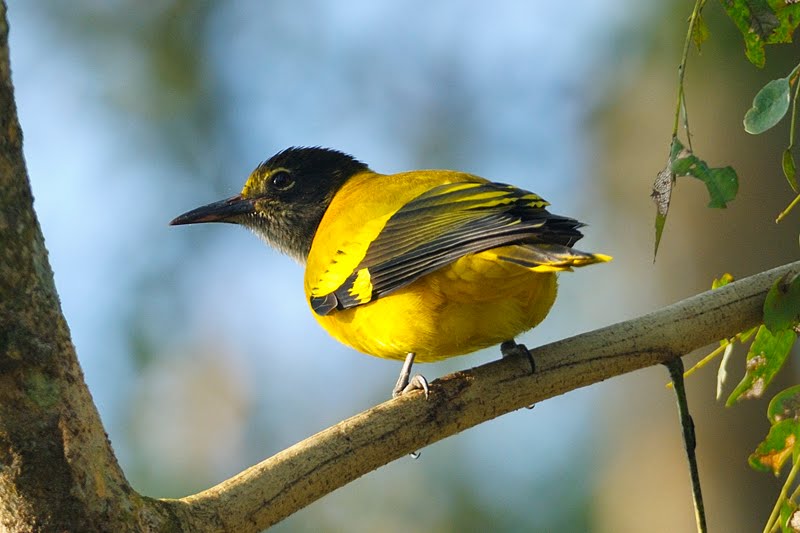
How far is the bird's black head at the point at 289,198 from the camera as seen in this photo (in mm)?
5523

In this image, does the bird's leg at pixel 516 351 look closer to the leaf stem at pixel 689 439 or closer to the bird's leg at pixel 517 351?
the bird's leg at pixel 517 351

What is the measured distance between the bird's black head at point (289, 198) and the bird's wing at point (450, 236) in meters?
1.10

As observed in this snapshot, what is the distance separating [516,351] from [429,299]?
0.46m

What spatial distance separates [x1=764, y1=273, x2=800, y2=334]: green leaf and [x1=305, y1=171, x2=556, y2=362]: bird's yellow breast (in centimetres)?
95

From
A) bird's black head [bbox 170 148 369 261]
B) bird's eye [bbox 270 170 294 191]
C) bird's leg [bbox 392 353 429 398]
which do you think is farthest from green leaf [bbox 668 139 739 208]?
bird's eye [bbox 270 170 294 191]

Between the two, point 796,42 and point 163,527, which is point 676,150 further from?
point 796,42

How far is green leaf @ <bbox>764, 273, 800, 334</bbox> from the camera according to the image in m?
2.58

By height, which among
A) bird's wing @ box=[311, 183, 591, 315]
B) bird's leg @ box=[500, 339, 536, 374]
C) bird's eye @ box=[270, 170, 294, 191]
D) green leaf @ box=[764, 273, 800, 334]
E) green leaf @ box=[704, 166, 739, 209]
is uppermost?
bird's eye @ box=[270, 170, 294, 191]

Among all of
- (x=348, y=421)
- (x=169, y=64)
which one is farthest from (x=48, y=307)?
(x=169, y=64)

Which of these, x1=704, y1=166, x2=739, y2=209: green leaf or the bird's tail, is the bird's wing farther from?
x1=704, y1=166, x2=739, y2=209: green leaf

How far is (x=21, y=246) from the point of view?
202 centimetres

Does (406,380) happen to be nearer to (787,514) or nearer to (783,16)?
(787,514)

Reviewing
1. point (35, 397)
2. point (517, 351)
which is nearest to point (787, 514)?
point (517, 351)

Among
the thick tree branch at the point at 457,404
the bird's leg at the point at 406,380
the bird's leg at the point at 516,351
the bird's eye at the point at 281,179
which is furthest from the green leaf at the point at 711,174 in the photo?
the bird's eye at the point at 281,179
